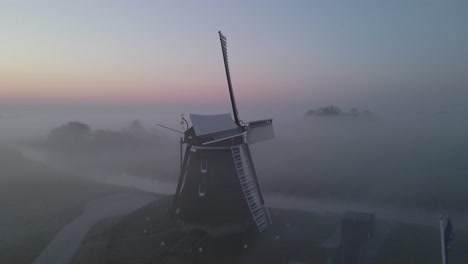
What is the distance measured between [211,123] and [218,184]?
11.9ft

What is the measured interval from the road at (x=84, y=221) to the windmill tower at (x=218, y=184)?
969 cm

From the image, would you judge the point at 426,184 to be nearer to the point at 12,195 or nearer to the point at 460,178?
the point at 460,178

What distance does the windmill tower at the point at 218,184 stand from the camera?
19.1 meters

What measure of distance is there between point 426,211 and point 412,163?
29021 millimetres

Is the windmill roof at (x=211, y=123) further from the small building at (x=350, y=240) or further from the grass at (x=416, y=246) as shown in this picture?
the grass at (x=416, y=246)

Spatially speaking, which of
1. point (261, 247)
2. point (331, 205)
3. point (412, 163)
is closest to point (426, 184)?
point (331, 205)

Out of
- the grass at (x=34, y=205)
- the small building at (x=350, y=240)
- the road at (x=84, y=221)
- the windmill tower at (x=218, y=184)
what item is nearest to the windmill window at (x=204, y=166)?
the windmill tower at (x=218, y=184)

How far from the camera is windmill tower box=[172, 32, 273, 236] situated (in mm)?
19125

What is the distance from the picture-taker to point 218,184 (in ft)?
62.8

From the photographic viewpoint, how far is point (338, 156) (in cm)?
6419

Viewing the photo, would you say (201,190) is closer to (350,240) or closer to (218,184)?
(218,184)

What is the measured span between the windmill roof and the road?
43.1 ft

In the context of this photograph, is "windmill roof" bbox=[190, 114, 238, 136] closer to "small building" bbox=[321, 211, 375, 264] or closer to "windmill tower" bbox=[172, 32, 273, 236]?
"windmill tower" bbox=[172, 32, 273, 236]

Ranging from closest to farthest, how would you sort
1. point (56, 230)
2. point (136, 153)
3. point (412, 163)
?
point (56, 230)
point (412, 163)
point (136, 153)
